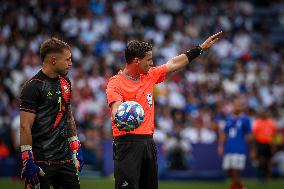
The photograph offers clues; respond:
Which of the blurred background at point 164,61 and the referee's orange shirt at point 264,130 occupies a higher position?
the blurred background at point 164,61

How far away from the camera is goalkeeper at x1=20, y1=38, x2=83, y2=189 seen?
7.80m

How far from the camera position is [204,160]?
20.0 m

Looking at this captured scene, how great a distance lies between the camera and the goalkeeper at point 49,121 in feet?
25.6

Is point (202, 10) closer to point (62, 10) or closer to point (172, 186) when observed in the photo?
point (62, 10)

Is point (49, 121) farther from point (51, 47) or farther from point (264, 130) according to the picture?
point (264, 130)

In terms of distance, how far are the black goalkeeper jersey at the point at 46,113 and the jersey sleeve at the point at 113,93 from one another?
557 millimetres

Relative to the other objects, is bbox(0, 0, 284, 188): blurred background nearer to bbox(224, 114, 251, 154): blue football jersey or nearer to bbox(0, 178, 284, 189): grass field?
bbox(0, 178, 284, 189): grass field

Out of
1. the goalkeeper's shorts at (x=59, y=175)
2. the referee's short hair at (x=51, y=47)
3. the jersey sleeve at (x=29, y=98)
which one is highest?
the referee's short hair at (x=51, y=47)

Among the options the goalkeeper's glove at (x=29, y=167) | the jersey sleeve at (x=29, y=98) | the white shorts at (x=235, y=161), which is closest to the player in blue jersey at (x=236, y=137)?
the white shorts at (x=235, y=161)

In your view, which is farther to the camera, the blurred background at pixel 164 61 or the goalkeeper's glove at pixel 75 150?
the blurred background at pixel 164 61

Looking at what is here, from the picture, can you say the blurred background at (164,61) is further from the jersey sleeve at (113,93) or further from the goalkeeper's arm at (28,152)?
the goalkeeper's arm at (28,152)

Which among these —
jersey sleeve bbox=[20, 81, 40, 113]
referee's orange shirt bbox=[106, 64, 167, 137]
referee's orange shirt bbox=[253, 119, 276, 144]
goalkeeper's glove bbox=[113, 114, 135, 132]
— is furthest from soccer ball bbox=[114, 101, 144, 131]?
referee's orange shirt bbox=[253, 119, 276, 144]

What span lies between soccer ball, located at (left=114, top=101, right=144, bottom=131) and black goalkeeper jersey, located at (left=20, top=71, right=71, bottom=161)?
0.67 meters

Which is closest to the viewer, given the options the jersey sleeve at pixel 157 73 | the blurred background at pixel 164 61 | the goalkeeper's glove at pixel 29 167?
the goalkeeper's glove at pixel 29 167
